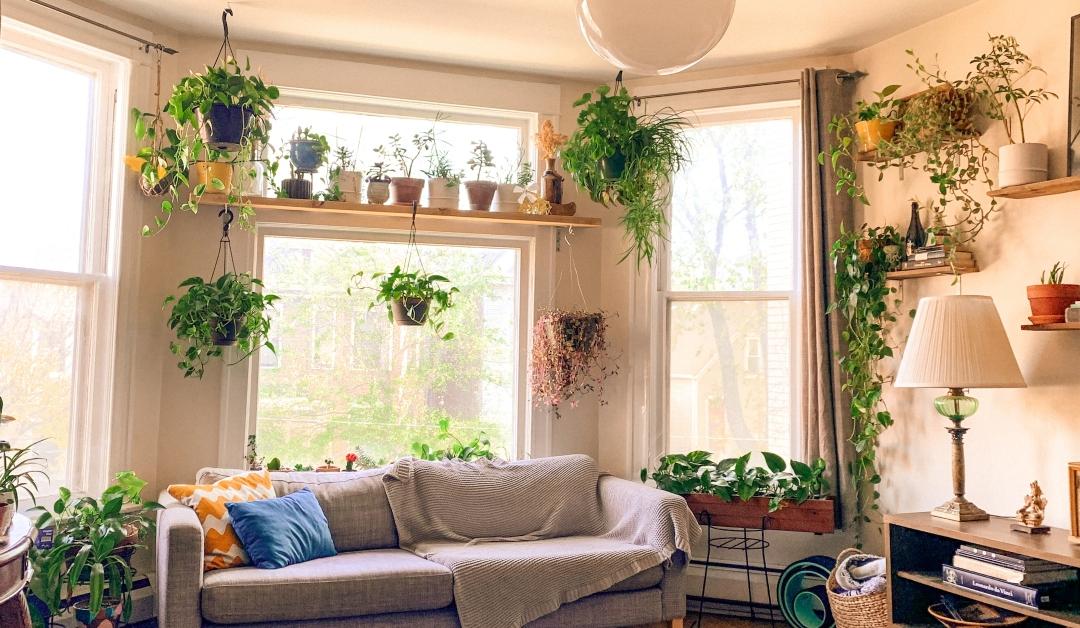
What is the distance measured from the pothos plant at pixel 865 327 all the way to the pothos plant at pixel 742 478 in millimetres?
214

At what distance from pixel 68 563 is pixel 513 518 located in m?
1.70

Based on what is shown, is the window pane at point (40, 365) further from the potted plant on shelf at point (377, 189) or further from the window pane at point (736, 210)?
the window pane at point (736, 210)

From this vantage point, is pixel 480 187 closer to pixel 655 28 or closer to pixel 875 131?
pixel 875 131

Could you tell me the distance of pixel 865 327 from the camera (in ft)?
12.4

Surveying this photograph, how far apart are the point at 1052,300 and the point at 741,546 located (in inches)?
71.3

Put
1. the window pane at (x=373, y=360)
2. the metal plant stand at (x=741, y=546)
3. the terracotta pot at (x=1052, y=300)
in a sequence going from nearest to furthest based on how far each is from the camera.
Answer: the terracotta pot at (x=1052, y=300) → the metal plant stand at (x=741, y=546) → the window pane at (x=373, y=360)

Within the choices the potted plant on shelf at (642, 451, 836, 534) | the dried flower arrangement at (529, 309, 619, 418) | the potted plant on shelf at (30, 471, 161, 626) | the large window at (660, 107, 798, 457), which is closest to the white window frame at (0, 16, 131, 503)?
the potted plant on shelf at (30, 471, 161, 626)

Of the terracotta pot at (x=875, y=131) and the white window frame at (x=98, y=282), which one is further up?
the terracotta pot at (x=875, y=131)

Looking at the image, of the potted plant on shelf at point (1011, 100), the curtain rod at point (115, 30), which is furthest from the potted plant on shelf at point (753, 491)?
the curtain rod at point (115, 30)

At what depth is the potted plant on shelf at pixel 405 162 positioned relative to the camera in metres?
4.13

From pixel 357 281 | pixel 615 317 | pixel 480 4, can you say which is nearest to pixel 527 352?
pixel 615 317

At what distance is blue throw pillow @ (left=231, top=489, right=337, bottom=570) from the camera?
3.15 meters

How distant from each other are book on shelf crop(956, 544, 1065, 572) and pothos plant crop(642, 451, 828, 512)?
0.94 m

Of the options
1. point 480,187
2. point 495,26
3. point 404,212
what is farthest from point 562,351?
point 495,26
